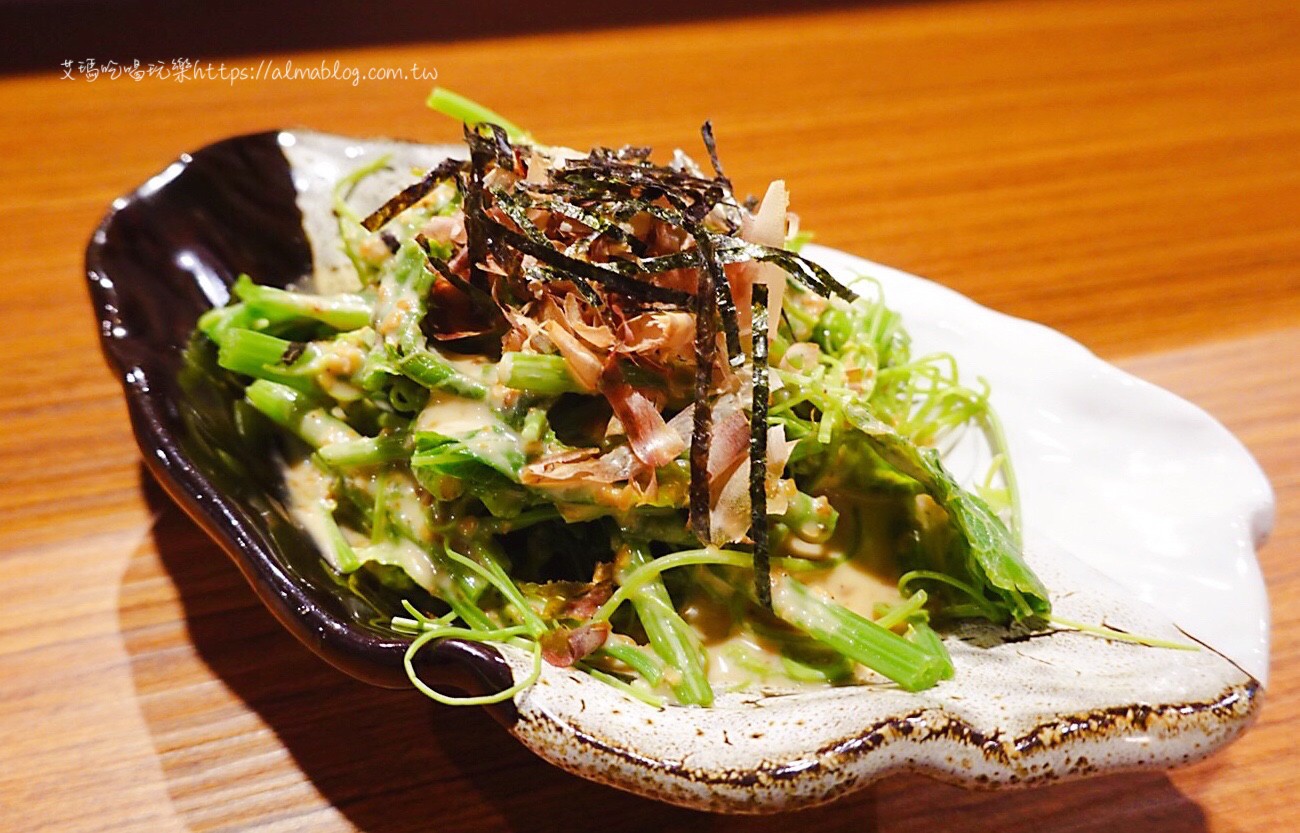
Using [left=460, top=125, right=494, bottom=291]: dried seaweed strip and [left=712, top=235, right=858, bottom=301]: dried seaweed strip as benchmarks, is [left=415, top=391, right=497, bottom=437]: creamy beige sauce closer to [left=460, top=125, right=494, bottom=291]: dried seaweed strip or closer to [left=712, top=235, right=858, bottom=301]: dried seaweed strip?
[left=460, top=125, right=494, bottom=291]: dried seaweed strip

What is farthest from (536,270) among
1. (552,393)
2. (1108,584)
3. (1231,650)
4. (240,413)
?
(1231,650)

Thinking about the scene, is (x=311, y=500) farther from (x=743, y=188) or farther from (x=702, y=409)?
(x=743, y=188)

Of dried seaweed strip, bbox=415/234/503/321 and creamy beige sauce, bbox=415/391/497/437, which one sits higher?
dried seaweed strip, bbox=415/234/503/321

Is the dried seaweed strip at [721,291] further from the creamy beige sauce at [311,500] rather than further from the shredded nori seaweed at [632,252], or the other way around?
the creamy beige sauce at [311,500]

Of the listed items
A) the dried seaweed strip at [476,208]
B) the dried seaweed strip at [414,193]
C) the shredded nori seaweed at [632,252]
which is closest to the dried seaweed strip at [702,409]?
the shredded nori seaweed at [632,252]

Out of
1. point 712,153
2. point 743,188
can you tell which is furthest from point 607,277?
point 743,188

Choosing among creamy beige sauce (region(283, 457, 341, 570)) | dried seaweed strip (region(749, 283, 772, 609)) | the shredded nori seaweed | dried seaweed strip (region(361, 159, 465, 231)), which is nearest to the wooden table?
creamy beige sauce (region(283, 457, 341, 570))

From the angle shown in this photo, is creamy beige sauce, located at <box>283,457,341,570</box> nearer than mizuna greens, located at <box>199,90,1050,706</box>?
No
